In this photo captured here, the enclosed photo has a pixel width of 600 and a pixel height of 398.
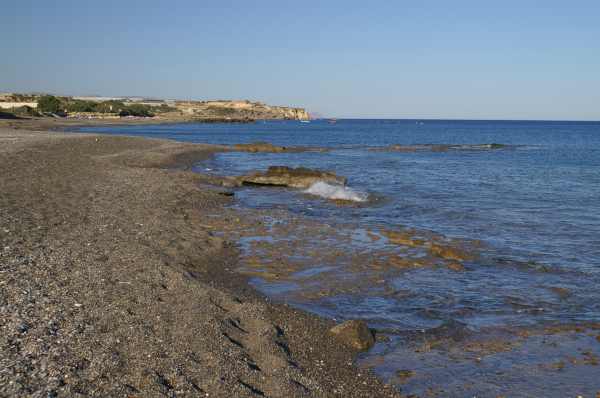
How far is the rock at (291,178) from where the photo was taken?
83.4 ft

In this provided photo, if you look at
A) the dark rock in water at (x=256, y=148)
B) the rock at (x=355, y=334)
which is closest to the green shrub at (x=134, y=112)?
the dark rock in water at (x=256, y=148)

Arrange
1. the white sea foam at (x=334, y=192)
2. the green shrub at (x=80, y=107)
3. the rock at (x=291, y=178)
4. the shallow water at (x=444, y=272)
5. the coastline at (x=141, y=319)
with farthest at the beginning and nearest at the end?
the green shrub at (x=80, y=107), the rock at (x=291, y=178), the white sea foam at (x=334, y=192), the shallow water at (x=444, y=272), the coastline at (x=141, y=319)

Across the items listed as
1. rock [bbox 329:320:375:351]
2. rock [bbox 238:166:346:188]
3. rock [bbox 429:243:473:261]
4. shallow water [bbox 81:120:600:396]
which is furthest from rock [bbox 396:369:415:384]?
rock [bbox 238:166:346:188]

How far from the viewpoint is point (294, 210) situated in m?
19.0

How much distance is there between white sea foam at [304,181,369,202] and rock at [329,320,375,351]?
46.3ft

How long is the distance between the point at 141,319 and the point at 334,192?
16067 mm

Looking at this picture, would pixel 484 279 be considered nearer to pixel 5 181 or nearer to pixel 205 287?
pixel 205 287

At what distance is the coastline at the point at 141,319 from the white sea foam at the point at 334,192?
8.64 m

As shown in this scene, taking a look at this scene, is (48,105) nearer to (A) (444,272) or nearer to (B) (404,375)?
(A) (444,272)

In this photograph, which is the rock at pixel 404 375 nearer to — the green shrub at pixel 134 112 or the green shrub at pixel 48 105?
the green shrub at pixel 48 105

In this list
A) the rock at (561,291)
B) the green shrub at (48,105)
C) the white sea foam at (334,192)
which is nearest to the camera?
the rock at (561,291)

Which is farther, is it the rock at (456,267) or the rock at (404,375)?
the rock at (456,267)

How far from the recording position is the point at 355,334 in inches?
297

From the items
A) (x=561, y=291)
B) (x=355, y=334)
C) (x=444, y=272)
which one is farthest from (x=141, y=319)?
(x=561, y=291)
